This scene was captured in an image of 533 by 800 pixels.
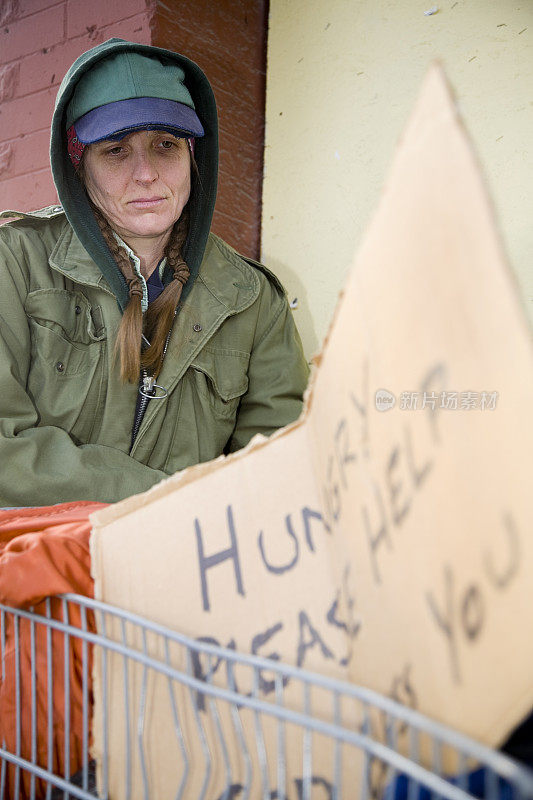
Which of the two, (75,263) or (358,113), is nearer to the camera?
(75,263)

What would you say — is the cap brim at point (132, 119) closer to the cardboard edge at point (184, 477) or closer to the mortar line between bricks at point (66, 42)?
the mortar line between bricks at point (66, 42)

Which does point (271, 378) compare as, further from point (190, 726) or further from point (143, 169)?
point (190, 726)

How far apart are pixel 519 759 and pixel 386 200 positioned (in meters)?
0.40

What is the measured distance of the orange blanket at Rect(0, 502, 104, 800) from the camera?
2.59 feet

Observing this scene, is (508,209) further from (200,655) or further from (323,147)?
(200,655)

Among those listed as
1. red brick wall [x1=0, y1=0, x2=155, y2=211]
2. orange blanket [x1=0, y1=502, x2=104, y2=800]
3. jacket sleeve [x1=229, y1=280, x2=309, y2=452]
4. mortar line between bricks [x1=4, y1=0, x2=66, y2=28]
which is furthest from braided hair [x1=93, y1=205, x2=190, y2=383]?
mortar line between bricks [x1=4, y1=0, x2=66, y2=28]

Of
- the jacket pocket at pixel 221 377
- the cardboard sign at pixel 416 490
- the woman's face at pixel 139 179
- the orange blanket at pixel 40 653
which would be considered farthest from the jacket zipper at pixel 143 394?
the cardboard sign at pixel 416 490

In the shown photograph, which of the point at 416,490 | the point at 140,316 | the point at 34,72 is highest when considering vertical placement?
the point at 34,72

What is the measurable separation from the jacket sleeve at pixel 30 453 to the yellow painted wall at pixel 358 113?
80cm

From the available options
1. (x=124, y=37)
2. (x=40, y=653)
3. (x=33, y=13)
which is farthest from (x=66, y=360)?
(x=33, y=13)

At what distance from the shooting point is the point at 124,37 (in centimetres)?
195

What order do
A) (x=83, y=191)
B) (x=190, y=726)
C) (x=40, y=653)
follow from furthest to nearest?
(x=83, y=191) < (x=40, y=653) < (x=190, y=726)

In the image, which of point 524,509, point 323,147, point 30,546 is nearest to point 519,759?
point 524,509

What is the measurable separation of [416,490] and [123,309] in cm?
123
